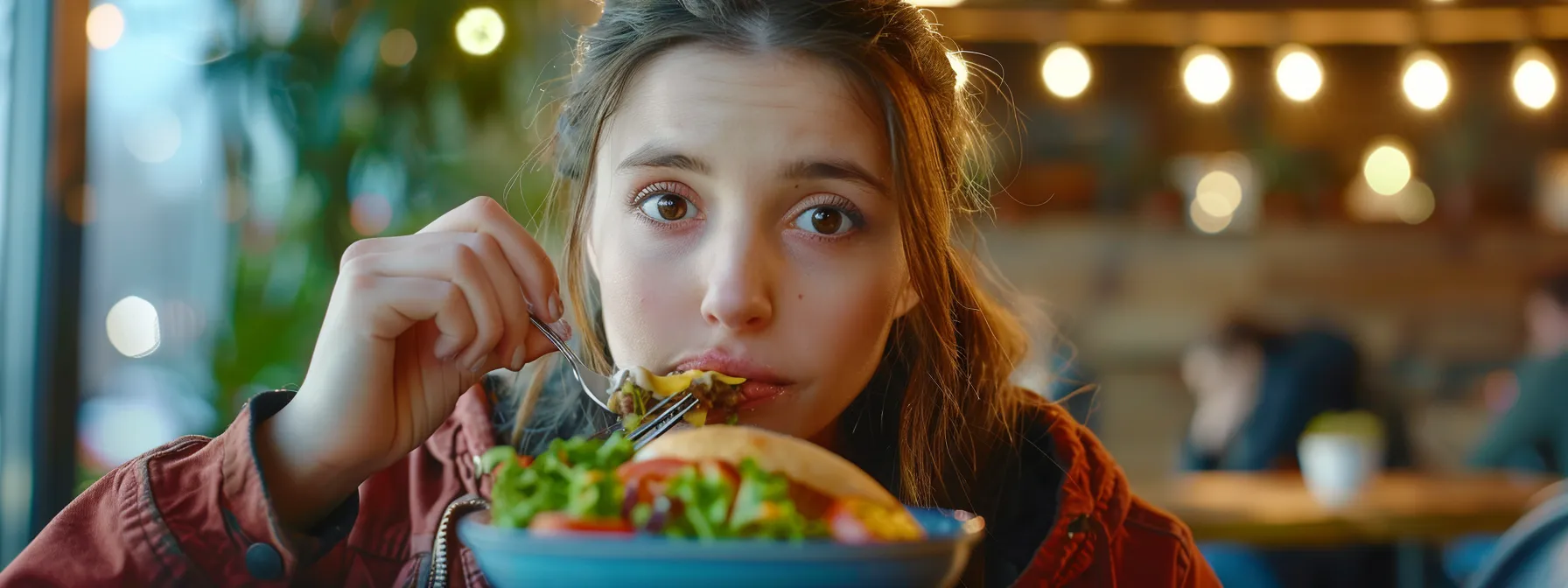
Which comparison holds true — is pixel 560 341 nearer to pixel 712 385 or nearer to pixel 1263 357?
pixel 712 385

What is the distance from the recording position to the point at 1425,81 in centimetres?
616

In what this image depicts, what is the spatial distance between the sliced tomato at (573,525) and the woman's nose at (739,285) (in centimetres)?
41

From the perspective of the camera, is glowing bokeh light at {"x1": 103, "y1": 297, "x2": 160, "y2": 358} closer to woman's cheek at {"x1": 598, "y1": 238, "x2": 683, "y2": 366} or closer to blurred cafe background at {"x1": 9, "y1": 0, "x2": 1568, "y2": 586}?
blurred cafe background at {"x1": 9, "y1": 0, "x2": 1568, "y2": 586}

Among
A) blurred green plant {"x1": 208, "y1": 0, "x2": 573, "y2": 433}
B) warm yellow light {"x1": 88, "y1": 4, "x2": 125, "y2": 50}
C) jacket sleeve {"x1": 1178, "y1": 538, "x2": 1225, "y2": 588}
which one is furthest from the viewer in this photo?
blurred green plant {"x1": 208, "y1": 0, "x2": 573, "y2": 433}

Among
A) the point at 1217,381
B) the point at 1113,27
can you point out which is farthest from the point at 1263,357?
the point at 1113,27

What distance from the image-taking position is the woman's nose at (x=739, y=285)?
3.47ft

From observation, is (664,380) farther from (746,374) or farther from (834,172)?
(834,172)

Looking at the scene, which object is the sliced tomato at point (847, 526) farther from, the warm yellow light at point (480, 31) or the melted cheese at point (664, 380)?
the warm yellow light at point (480, 31)

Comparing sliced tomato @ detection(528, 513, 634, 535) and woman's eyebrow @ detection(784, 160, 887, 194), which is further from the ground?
woman's eyebrow @ detection(784, 160, 887, 194)

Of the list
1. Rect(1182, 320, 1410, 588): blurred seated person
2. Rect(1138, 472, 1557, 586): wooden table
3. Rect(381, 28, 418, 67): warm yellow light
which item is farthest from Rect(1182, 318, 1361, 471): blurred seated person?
Rect(381, 28, 418, 67): warm yellow light

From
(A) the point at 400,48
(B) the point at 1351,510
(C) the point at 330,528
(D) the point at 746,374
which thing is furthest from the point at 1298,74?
(C) the point at 330,528

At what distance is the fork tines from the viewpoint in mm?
996

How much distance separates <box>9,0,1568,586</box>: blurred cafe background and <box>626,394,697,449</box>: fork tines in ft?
1.99

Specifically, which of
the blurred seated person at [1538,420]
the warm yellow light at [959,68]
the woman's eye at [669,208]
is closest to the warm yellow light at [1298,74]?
the blurred seated person at [1538,420]
